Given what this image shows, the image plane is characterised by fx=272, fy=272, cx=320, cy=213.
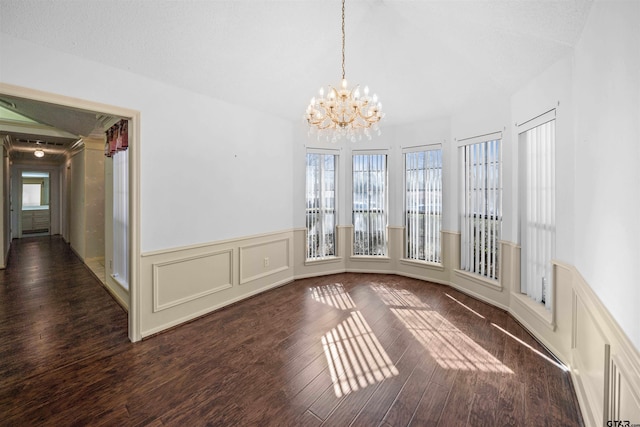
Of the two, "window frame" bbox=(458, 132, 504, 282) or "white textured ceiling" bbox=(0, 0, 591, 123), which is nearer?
"white textured ceiling" bbox=(0, 0, 591, 123)

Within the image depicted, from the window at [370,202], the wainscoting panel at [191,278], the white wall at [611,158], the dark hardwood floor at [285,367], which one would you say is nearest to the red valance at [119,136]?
the wainscoting panel at [191,278]

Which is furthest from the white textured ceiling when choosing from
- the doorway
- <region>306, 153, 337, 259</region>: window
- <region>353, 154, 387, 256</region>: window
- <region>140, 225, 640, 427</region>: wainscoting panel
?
the doorway

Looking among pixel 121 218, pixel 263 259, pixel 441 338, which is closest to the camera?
pixel 441 338

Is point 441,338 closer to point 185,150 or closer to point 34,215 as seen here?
point 185,150

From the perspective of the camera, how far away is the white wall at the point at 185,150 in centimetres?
238

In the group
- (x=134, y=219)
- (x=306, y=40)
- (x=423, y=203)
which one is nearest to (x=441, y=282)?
(x=423, y=203)

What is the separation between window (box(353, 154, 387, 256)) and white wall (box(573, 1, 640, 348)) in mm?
3180

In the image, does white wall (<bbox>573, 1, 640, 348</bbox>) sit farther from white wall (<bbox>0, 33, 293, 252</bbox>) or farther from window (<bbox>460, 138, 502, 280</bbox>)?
white wall (<bbox>0, 33, 293, 252</bbox>)

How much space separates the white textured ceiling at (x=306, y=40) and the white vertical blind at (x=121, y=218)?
147 cm

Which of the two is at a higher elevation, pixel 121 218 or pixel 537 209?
pixel 537 209

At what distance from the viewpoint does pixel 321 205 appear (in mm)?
5133

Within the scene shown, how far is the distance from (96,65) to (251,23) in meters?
1.50

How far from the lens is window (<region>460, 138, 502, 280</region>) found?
3.71 m

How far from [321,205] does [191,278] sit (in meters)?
2.60
